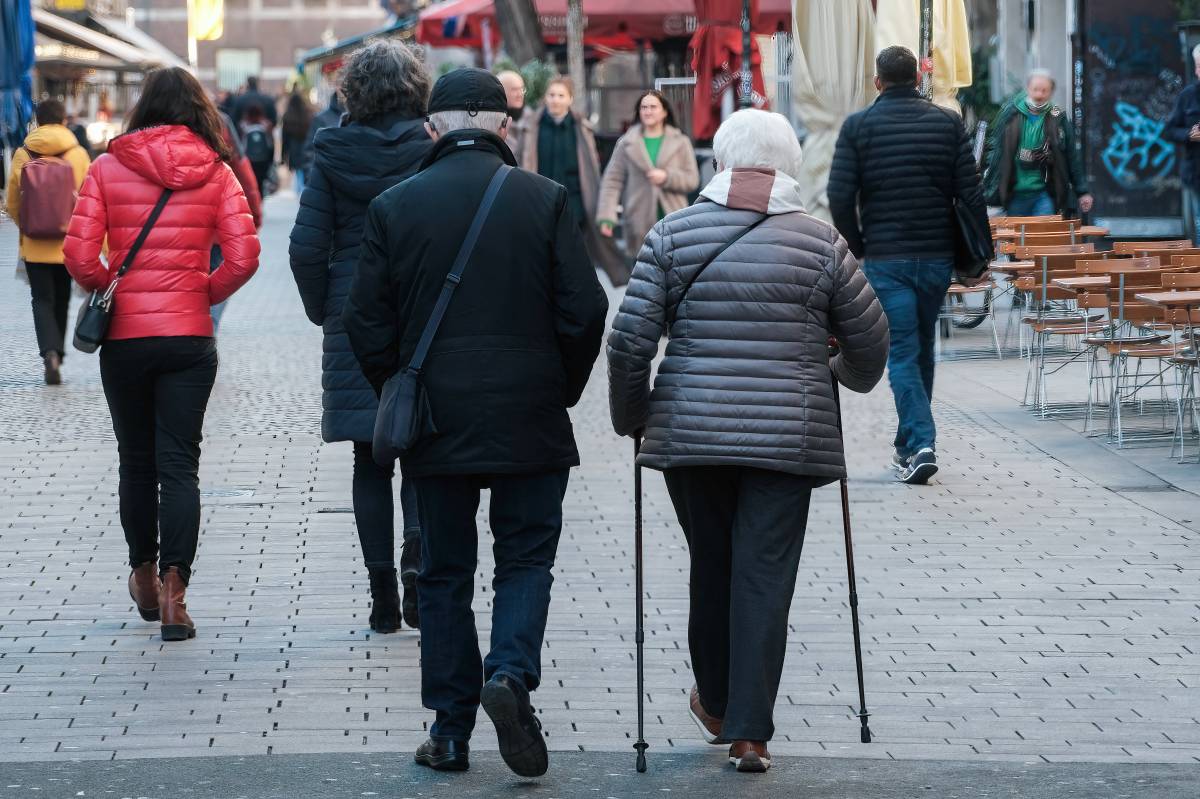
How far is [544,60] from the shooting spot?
94.0 feet

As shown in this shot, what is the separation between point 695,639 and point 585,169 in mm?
10685

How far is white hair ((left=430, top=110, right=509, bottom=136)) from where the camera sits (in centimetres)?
546

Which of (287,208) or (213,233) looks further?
(287,208)

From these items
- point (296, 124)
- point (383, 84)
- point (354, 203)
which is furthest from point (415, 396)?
point (296, 124)

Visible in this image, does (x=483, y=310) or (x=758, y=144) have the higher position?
(x=758, y=144)

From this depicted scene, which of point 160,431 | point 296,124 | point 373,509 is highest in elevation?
point 296,124

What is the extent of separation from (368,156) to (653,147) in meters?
9.27

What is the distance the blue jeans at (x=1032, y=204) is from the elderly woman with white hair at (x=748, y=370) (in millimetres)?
11654

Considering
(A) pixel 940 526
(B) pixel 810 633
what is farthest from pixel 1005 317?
(B) pixel 810 633

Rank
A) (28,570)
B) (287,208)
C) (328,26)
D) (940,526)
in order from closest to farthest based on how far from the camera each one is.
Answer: (28,570) < (940,526) < (287,208) < (328,26)

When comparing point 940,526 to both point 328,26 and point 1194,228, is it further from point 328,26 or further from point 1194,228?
point 328,26

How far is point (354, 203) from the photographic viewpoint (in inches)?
265

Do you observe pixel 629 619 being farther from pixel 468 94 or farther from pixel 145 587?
pixel 468 94

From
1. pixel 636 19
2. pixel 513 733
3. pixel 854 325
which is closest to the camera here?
pixel 513 733
